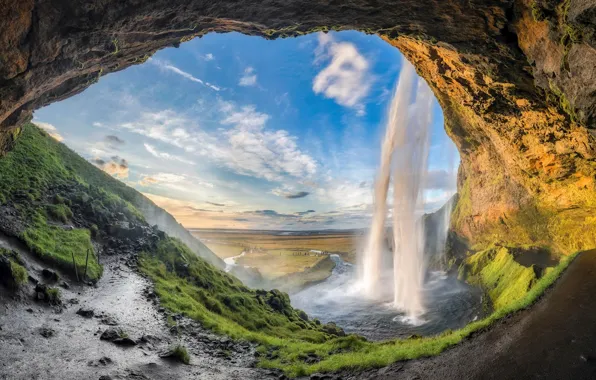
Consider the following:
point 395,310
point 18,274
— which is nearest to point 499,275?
point 395,310

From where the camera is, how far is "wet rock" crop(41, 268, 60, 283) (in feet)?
58.4

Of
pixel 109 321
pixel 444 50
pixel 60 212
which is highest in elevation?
pixel 444 50

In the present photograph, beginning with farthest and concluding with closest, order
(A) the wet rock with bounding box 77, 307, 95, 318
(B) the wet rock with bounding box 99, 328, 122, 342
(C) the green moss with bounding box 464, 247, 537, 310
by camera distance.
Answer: (C) the green moss with bounding box 464, 247, 537, 310 → (A) the wet rock with bounding box 77, 307, 95, 318 → (B) the wet rock with bounding box 99, 328, 122, 342

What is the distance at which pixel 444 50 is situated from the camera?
20.4 metres

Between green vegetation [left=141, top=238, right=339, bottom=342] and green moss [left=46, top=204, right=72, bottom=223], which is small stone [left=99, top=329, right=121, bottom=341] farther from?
green moss [left=46, top=204, right=72, bottom=223]

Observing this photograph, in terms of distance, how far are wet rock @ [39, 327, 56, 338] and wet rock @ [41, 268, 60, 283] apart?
6295 millimetres

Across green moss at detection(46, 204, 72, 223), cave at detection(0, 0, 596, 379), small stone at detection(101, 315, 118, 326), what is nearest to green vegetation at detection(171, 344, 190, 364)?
cave at detection(0, 0, 596, 379)

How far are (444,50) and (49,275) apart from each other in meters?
29.3

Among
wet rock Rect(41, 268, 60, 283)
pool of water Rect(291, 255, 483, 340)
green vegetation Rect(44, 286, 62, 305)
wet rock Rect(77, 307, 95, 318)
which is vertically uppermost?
wet rock Rect(41, 268, 60, 283)

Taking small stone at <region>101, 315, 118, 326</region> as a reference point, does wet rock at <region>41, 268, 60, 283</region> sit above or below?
above

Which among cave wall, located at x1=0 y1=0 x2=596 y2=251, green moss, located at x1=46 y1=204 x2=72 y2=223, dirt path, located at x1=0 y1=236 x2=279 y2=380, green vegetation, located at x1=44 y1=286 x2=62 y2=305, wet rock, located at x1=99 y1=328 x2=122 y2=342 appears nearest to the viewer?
dirt path, located at x1=0 y1=236 x2=279 y2=380

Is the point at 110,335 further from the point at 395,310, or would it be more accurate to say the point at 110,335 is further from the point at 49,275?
the point at 395,310

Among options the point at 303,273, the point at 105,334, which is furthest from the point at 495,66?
the point at 303,273

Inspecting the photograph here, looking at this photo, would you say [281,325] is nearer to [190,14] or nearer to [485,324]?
[485,324]
